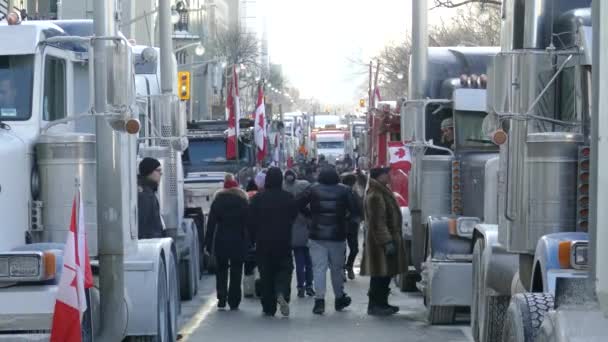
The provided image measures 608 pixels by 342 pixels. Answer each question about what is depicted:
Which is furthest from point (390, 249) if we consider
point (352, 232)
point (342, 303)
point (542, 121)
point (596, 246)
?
point (596, 246)

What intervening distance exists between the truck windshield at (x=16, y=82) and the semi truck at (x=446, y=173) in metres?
5.10

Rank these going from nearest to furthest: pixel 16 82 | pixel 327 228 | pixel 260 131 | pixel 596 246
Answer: pixel 596 246 → pixel 16 82 → pixel 327 228 → pixel 260 131

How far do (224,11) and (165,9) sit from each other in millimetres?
97099

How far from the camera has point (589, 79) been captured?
9.47 meters

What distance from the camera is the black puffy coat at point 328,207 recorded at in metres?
16.8

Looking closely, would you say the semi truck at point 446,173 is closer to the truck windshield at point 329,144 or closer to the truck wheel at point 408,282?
the truck wheel at point 408,282

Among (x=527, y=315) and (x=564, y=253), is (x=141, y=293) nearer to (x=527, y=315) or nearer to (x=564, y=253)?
(x=564, y=253)

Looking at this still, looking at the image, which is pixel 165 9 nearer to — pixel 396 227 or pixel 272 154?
pixel 396 227

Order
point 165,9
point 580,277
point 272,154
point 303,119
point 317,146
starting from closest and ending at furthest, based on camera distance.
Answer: point 580,277
point 165,9
point 272,154
point 317,146
point 303,119

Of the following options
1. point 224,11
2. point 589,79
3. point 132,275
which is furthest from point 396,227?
point 224,11

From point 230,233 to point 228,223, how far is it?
127 mm

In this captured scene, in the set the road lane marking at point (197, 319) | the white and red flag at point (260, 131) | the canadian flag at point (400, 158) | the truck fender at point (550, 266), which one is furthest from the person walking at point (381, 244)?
the white and red flag at point (260, 131)

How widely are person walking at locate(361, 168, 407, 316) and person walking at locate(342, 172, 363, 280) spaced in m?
0.54

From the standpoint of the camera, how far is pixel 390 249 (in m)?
16.4
